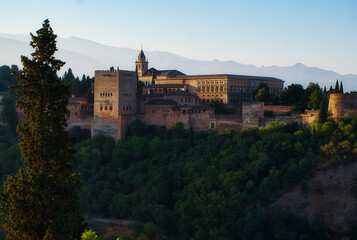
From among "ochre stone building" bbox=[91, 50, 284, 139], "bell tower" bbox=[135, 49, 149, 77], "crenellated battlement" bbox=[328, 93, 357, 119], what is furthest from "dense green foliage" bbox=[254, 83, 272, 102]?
"bell tower" bbox=[135, 49, 149, 77]

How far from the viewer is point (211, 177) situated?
1639 inches

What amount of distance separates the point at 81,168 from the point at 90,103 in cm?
771

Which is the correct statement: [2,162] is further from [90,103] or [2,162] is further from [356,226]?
[356,226]

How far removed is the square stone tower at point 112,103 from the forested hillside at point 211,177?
56.8 inches

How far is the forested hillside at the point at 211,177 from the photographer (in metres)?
39.0

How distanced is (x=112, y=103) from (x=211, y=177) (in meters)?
12.4

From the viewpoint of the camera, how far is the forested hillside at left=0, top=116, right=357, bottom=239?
128ft

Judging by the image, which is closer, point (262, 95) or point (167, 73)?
point (262, 95)

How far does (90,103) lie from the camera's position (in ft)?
167

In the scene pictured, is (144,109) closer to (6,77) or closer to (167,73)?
(167,73)

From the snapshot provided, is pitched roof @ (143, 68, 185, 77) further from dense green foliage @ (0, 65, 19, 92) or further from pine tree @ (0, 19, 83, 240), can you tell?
pine tree @ (0, 19, 83, 240)

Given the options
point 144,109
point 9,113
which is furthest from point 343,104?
point 9,113

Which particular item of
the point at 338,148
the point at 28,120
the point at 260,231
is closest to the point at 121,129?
the point at 260,231

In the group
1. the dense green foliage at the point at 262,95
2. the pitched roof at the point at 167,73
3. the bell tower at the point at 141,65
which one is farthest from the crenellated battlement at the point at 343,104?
the bell tower at the point at 141,65
